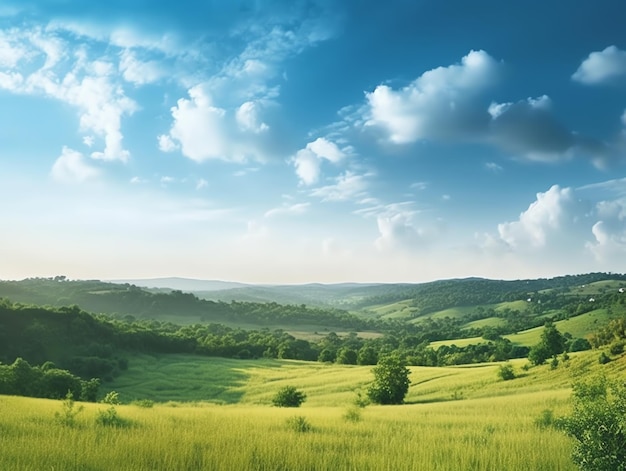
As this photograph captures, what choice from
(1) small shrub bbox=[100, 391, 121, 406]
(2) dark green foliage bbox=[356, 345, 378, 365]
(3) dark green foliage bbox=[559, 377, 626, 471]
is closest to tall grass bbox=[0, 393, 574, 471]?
(3) dark green foliage bbox=[559, 377, 626, 471]

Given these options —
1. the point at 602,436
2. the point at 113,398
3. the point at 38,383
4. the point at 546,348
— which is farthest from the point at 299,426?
the point at 546,348

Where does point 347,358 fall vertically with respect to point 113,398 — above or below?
below

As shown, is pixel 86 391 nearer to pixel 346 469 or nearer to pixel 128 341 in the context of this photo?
pixel 128 341

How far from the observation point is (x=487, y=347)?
14175cm

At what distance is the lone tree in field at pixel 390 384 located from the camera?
162 ft

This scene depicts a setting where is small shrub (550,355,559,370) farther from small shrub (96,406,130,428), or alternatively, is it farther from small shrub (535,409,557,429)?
small shrub (96,406,130,428)

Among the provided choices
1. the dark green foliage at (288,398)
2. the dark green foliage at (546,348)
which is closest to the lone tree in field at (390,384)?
the dark green foliage at (288,398)

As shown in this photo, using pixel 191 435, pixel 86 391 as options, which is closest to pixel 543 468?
pixel 191 435

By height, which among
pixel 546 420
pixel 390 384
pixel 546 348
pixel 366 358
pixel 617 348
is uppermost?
pixel 546 420

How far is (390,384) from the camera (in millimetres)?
49531

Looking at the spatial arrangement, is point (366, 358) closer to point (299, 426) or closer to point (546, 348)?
point (546, 348)

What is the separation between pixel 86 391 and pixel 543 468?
234 ft

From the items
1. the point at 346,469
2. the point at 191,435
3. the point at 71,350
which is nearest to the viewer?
the point at 346,469

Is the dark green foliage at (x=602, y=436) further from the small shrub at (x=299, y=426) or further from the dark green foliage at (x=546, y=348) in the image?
the dark green foliage at (x=546, y=348)
